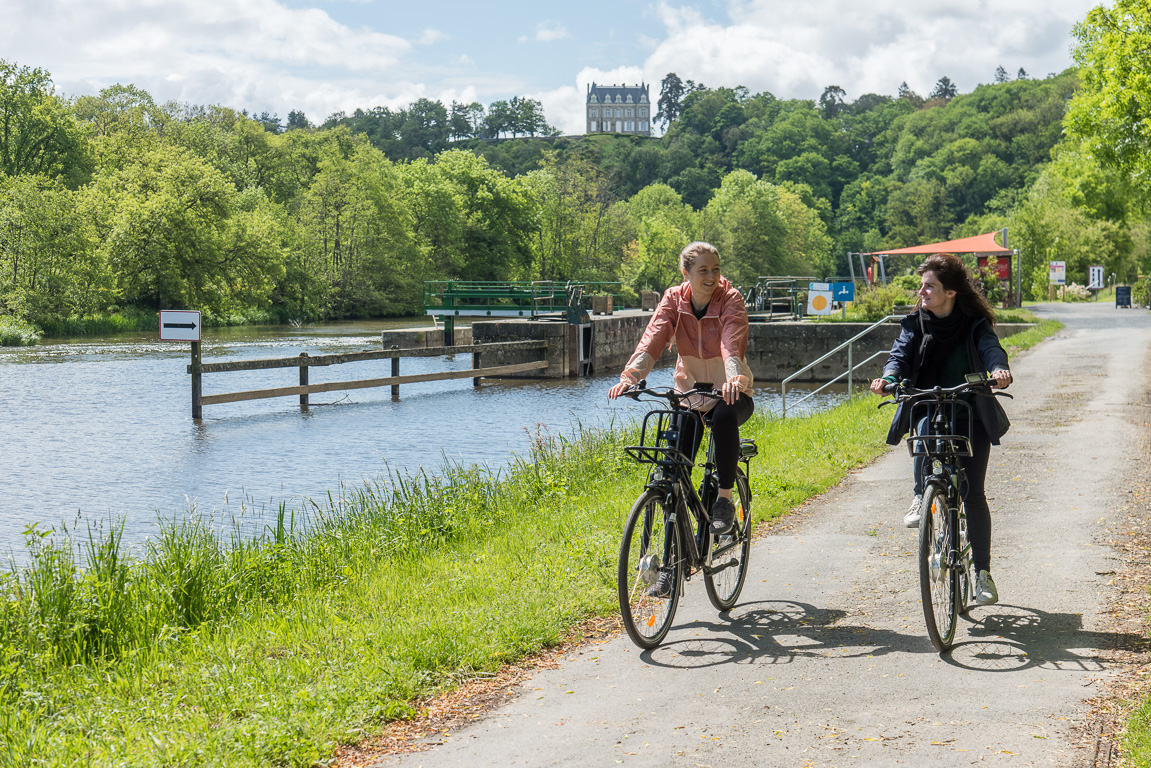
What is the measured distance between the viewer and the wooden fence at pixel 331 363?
23047 millimetres

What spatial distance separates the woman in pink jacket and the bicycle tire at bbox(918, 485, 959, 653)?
97cm

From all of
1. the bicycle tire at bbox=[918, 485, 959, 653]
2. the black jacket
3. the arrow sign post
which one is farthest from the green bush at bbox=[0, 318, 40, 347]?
the bicycle tire at bbox=[918, 485, 959, 653]

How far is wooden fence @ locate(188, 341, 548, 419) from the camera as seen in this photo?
2305 cm

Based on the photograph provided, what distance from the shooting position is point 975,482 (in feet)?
16.5

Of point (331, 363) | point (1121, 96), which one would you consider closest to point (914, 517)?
point (1121, 96)

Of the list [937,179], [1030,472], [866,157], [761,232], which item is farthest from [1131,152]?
[866,157]

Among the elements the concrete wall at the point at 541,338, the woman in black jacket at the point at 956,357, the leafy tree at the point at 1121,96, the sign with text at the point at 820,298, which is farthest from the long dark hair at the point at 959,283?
the concrete wall at the point at 541,338

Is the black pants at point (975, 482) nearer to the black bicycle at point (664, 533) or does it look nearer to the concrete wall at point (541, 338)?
the black bicycle at point (664, 533)

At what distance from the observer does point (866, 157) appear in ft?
464

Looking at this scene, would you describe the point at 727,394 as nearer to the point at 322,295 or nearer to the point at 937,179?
the point at 322,295

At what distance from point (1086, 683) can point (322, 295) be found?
62332 millimetres

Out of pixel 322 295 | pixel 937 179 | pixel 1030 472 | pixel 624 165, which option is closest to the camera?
pixel 1030 472

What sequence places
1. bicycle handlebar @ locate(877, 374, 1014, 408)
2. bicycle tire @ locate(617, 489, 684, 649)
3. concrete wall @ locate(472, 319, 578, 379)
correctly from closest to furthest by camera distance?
bicycle tire @ locate(617, 489, 684, 649) → bicycle handlebar @ locate(877, 374, 1014, 408) → concrete wall @ locate(472, 319, 578, 379)

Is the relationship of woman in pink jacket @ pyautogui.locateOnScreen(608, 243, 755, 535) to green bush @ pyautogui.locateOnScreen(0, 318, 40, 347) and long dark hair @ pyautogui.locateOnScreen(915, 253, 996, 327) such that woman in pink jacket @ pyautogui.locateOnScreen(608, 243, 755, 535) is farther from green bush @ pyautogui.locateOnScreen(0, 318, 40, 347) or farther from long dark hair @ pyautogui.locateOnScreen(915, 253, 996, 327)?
green bush @ pyautogui.locateOnScreen(0, 318, 40, 347)
